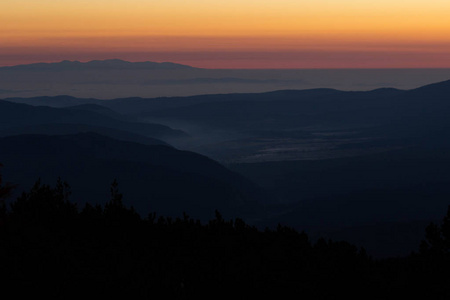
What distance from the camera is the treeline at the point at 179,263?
68.5 feet

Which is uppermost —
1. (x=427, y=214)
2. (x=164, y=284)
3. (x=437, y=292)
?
(x=164, y=284)

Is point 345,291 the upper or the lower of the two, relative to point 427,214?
upper

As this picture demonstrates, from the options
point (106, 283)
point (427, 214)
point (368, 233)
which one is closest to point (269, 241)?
point (106, 283)

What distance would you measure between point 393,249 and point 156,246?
12235cm

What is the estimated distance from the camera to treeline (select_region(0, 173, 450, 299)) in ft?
68.5

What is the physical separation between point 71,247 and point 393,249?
420 feet

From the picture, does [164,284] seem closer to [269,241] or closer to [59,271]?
[59,271]

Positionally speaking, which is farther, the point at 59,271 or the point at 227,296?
the point at 227,296

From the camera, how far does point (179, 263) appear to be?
2497 cm

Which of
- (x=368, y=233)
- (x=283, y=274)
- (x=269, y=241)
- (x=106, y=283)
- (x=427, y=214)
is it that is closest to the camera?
(x=106, y=283)

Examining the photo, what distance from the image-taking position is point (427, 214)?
19650 cm

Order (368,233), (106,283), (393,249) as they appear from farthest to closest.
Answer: (368,233) < (393,249) < (106,283)

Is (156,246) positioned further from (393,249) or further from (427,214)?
(427,214)

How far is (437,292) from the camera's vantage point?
2872 cm
